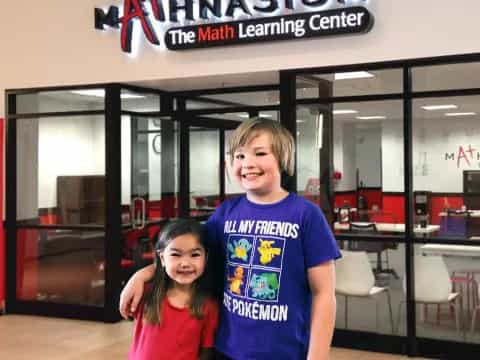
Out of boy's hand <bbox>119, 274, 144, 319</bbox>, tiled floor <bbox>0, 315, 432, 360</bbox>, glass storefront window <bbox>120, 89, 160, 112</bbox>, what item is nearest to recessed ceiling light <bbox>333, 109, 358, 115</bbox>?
tiled floor <bbox>0, 315, 432, 360</bbox>

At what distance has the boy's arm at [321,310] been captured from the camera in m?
1.78

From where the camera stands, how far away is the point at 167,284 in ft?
6.79

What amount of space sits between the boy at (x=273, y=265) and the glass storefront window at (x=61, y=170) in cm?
467

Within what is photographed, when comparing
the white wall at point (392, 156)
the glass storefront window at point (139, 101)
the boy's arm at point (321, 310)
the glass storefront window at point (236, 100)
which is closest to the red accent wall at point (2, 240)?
the glass storefront window at point (139, 101)

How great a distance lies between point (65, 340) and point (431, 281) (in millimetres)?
3209

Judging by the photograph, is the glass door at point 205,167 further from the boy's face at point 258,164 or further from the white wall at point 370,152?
the boy's face at point 258,164

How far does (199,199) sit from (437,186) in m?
2.89

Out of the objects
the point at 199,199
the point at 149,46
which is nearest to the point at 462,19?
the point at 149,46

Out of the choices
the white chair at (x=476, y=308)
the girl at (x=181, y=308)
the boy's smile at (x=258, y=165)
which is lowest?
the white chair at (x=476, y=308)

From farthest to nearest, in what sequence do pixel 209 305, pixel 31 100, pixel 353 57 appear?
pixel 31 100, pixel 353 57, pixel 209 305

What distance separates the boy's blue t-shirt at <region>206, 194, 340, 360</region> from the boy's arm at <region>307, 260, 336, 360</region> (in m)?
0.03

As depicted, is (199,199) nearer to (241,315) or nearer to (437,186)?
(437,186)

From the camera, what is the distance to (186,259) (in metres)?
1.98

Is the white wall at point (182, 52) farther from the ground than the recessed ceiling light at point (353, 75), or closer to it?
farther from the ground
